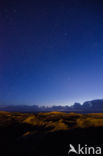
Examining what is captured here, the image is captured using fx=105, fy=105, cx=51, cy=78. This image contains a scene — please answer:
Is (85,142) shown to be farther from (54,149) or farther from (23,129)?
(23,129)

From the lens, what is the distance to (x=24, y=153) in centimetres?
1280

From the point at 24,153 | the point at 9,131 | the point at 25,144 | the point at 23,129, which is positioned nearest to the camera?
the point at 24,153

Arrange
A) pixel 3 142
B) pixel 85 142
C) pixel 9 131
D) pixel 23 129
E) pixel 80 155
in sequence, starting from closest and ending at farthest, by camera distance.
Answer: pixel 80 155, pixel 85 142, pixel 3 142, pixel 9 131, pixel 23 129

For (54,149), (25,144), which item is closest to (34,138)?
(25,144)

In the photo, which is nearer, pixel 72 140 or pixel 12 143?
pixel 72 140

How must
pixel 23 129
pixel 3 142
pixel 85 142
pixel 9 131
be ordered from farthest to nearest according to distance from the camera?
pixel 23 129, pixel 9 131, pixel 3 142, pixel 85 142

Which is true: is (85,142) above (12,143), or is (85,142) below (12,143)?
above

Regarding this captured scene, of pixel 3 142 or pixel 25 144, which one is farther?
pixel 3 142

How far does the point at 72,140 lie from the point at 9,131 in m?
12.4

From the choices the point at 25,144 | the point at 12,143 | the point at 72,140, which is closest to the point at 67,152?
the point at 72,140

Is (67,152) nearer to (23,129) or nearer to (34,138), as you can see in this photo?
(34,138)

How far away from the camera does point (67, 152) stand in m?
12.2

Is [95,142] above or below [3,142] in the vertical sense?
above

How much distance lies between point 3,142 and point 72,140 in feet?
33.8
